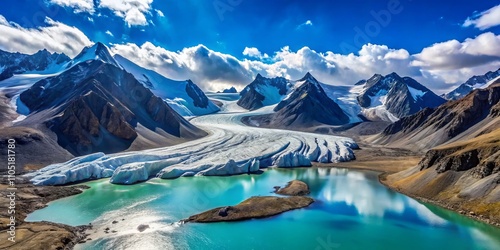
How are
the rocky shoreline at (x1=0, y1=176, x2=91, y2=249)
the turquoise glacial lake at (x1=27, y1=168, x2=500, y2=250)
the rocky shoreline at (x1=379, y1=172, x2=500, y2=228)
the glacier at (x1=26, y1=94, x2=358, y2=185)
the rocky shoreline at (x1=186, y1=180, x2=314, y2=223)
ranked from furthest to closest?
the glacier at (x1=26, y1=94, x2=358, y2=185)
the rocky shoreline at (x1=186, y1=180, x2=314, y2=223)
the rocky shoreline at (x1=379, y1=172, x2=500, y2=228)
the turquoise glacial lake at (x1=27, y1=168, x2=500, y2=250)
the rocky shoreline at (x1=0, y1=176, x2=91, y2=249)

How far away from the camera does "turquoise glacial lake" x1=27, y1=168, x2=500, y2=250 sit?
4350 cm

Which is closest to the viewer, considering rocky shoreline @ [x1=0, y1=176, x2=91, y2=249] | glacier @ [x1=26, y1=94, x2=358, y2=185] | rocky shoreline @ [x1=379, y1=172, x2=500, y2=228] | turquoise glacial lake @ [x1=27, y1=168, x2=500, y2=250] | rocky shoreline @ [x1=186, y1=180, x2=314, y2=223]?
rocky shoreline @ [x1=0, y1=176, x2=91, y2=249]

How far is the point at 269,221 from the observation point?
5247 centimetres

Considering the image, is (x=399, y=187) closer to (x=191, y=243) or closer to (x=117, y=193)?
(x=191, y=243)

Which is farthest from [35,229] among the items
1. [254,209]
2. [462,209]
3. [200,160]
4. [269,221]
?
[462,209]

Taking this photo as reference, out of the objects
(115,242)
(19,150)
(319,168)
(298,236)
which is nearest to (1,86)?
(19,150)

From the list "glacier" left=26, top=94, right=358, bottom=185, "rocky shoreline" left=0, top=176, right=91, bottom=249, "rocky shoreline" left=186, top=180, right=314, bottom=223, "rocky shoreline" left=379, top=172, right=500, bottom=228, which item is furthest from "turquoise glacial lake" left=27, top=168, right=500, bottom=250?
"glacier" left=26, top=94, right=358, bottom=185

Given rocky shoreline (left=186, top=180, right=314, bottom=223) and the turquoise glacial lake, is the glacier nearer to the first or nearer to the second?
the turquoise glacial lake

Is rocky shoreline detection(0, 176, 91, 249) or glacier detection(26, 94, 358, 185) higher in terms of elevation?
glacier detection(26, 94, 358, 185)

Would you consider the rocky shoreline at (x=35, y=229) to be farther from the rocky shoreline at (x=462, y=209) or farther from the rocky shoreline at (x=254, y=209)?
the rocky shoreline at (x=462, y=209)

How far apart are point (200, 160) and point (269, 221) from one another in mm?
54108

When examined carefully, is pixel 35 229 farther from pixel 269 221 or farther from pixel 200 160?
pixel 200 160

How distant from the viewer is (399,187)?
245ft

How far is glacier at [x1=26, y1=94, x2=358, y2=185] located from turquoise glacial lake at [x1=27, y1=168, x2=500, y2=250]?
688 cm
